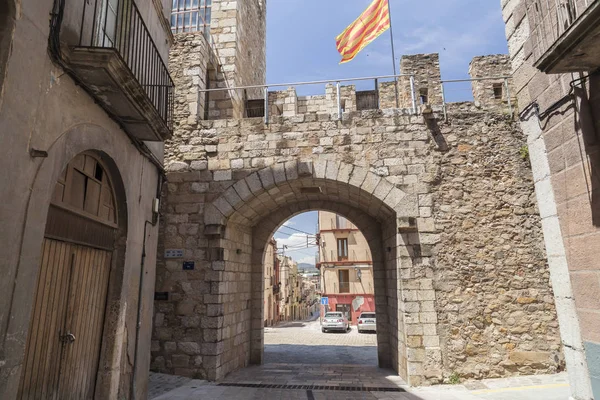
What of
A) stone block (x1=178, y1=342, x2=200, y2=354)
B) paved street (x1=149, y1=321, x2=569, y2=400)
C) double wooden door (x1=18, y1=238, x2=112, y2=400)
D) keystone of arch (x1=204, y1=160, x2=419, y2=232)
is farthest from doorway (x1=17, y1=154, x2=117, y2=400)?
keystone of arch (x1=204, y1=160, x2=419, y2=232)

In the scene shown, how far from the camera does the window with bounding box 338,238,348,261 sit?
80.3ft

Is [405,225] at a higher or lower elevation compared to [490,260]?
higher

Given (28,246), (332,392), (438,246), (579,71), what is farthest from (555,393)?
(28,246)

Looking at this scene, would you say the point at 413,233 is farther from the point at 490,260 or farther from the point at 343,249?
the point at 343,249

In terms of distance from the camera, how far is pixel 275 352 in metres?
9.59

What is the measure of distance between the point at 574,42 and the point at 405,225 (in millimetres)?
4081

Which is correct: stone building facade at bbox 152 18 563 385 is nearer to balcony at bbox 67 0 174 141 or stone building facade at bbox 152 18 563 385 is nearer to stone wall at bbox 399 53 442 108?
stone wall at bbox 399 53 442 108

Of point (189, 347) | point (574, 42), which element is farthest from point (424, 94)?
point (189, 347)

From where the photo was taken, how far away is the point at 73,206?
3.52 m

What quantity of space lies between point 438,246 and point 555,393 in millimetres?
2430

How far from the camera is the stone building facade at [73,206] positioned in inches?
98.1

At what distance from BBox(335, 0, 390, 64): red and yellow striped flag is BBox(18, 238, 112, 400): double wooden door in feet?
21.5

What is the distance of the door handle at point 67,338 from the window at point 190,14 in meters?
10.8

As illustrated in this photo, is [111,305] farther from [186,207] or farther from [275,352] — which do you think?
[275,352]
